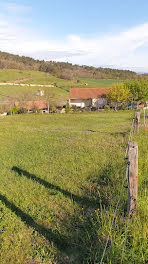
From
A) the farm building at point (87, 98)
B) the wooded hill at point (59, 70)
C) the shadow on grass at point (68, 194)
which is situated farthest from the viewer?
the wooded hill at point (59, 70)

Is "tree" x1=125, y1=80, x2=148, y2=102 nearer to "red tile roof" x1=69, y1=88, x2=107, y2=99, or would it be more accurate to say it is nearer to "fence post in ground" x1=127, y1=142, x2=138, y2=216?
"red tile roof" x1=69, y1=88, x2=107, y2=99

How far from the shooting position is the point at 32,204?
5262 millimetres

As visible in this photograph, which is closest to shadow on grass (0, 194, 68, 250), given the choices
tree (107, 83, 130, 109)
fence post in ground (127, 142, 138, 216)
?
fence post in ground (127, 142, 138, 216)

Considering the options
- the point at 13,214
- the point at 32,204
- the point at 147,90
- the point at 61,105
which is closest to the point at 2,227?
the point at 13,214

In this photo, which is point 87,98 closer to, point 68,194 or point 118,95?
point 118,95

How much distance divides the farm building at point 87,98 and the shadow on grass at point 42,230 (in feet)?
166

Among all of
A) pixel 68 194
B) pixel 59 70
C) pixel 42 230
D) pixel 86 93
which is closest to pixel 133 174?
pixel 42 230

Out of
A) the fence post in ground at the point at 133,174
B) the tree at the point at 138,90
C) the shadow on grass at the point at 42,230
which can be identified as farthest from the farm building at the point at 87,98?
the fence post in ground at the point at 133,174

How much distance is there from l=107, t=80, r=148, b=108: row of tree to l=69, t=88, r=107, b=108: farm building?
370cm

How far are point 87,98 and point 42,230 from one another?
172 ft

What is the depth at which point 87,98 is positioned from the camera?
181 feet

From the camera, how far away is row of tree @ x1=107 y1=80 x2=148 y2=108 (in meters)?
49.8

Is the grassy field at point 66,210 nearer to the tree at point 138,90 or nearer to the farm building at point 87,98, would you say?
the farm building at point 87,98

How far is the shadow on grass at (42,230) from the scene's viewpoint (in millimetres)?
3867
